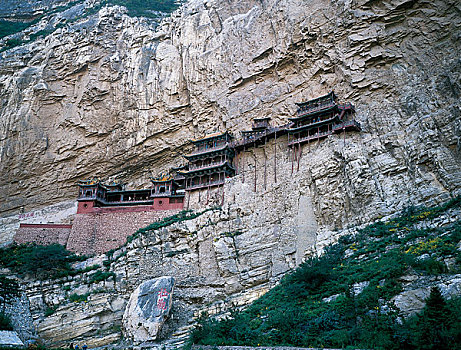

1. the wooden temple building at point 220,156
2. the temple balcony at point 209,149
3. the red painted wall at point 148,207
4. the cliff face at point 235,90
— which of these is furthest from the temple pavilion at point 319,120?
the red painted wall at point 148,207

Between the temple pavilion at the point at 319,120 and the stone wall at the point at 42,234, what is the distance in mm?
19589

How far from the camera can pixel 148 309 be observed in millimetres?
24641

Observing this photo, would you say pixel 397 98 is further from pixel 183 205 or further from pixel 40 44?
pixel 40 44

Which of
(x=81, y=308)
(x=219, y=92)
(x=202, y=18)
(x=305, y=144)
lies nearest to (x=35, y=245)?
(x=81, y=308)

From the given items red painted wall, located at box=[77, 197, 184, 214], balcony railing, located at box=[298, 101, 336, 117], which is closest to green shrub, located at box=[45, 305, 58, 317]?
red painted wall, located at box=[77, 197, 184, 214]

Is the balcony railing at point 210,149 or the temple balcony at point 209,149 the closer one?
the temple balcony at point 209,149

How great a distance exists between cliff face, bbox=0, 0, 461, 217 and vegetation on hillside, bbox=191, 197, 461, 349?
3.42 metres

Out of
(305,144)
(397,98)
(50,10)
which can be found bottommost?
(305,144)

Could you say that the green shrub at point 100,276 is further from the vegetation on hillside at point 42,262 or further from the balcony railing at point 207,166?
the balcony railing at point 207,166

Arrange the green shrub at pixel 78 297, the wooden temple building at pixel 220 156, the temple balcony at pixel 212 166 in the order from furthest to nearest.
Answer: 1. the temple balcony at pixel 212 166
2. the wooden temple building at pixel 220 156
3. the green shrub at pixel 78 297

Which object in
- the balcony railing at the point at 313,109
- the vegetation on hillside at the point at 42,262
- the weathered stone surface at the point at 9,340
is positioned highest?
the balcony railing at the point at 313,109

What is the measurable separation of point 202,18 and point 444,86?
24.1m

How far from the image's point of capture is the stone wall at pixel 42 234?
1341 inches

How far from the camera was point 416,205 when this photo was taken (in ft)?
77.1
